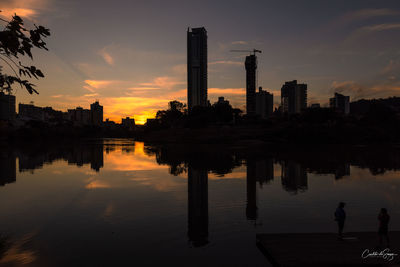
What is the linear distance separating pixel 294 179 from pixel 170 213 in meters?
25.1

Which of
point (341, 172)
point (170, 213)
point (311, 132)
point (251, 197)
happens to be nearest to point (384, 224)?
point (170, 213)

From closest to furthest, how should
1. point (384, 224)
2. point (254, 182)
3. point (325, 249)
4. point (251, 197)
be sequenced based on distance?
point (384, 224) < point (325, 249) < point (251, 197) < point (254, 182)

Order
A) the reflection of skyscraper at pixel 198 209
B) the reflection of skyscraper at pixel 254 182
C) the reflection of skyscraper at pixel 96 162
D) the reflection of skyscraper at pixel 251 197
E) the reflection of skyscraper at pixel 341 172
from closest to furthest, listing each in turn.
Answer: the reflection of skyscraper at pixel 198 209, the reflection of skyscraper at pixel 251 197, the reflection of skyscraper at pixel 254 182, the reflection of skyscraper at pixel 341 172, the reflection of skyscraper at pixel 96 162

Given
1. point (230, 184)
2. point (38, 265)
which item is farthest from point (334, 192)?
point (38, 265)

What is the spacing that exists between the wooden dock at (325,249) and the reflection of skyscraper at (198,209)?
446 cm

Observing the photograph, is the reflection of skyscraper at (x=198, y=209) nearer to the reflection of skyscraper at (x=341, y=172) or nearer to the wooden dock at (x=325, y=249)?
the wooden dock at (x=325, y=249)

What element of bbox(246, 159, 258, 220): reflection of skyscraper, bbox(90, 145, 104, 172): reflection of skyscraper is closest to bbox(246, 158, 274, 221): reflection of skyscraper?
bbox(246, 159, 258, 220): reflection of skyscraper

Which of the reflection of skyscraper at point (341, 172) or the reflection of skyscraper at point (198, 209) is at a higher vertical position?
the reflection of skyscraper at point (341, 172)

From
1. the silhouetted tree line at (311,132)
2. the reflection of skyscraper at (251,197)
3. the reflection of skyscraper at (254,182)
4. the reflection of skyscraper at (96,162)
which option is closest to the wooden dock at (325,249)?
the reflection of skyscraper at (254,182)

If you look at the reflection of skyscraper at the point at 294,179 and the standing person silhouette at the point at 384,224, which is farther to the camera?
the reflection of skyscraper at the point at 294,179

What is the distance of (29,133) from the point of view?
194 m

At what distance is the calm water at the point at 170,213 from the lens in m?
18.1

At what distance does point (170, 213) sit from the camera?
87.9 feet

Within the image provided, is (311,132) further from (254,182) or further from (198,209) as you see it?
(198,209)
